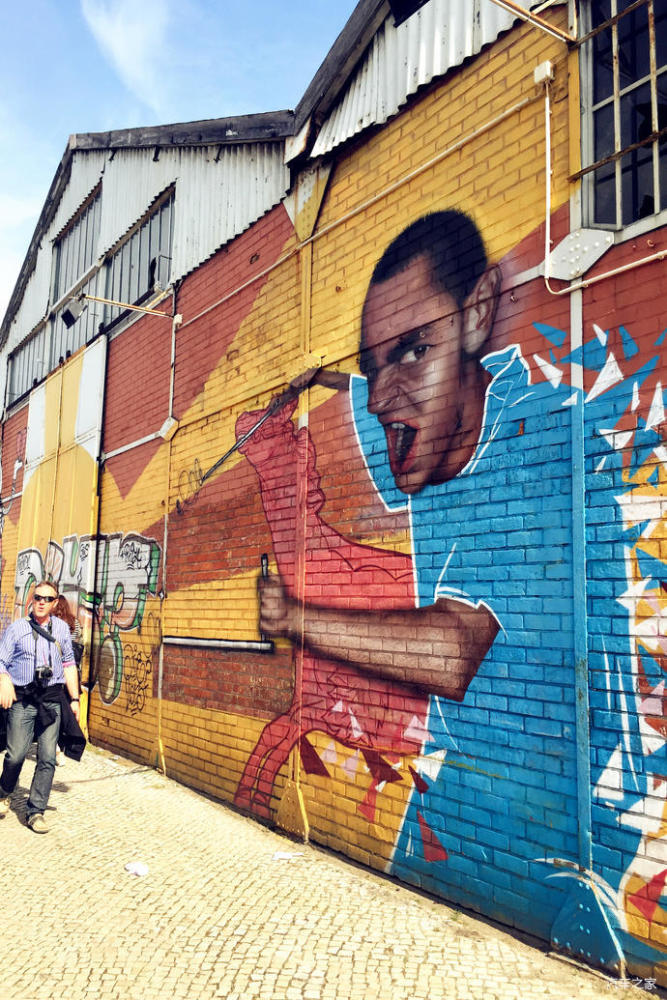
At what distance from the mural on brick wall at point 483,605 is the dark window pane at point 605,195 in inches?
22.8

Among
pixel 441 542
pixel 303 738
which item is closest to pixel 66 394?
pixel 303 738

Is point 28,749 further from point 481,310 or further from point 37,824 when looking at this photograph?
point 481,310

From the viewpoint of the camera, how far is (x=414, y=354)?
468 cm

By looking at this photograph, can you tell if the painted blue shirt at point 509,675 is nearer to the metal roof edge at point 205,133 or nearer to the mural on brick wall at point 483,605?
the mural on brick wall at point 483,605

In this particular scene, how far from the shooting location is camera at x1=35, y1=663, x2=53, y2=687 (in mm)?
5594

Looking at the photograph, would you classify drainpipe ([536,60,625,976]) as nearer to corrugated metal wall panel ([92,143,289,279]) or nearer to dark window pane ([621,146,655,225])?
dark window pane ([621,146,655,225])

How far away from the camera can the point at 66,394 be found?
11312mm

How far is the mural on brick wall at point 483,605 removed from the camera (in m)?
3.27

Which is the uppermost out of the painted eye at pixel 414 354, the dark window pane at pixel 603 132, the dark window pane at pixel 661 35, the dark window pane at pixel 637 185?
the dark window pane at pixel 661 35

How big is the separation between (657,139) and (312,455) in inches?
115

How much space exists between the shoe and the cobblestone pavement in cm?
8

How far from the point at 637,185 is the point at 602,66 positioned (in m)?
0.73

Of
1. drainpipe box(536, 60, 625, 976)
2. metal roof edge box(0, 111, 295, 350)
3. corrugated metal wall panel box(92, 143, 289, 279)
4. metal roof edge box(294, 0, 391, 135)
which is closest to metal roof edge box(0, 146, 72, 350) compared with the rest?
metal roof edge box(0, 111, 295, 350)

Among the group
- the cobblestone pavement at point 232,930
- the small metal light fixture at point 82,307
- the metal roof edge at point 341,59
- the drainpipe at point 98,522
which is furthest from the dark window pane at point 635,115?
the drainpipe at point 98,522
